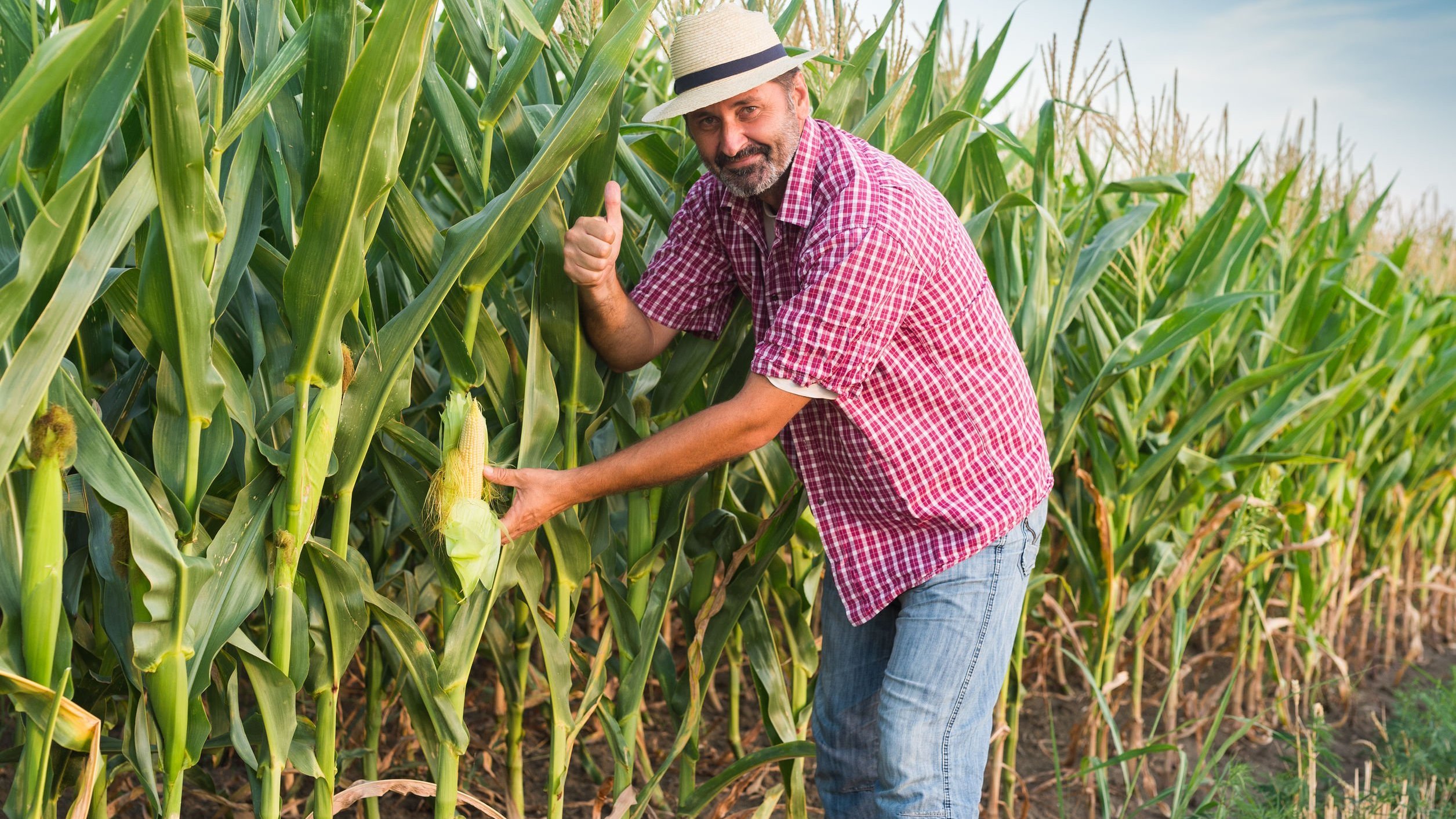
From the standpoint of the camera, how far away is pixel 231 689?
1517mm

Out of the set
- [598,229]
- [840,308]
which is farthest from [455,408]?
[840,308]

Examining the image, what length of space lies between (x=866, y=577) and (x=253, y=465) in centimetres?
A: 100

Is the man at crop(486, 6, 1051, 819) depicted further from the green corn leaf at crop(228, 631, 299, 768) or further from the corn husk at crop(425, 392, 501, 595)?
the green corn leaf at crop(228, 631, 299, 768)

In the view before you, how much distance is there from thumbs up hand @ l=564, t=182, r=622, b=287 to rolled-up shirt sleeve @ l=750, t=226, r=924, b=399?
274 mm

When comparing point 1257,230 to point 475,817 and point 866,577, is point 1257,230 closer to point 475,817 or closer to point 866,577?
point 866,577

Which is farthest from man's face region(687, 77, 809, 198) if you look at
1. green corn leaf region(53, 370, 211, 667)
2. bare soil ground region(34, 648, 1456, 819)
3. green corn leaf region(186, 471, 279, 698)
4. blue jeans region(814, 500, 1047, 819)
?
bare soil ground region(34, 648, 1456, 819)

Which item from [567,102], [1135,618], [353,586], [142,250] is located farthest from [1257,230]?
[142,250]

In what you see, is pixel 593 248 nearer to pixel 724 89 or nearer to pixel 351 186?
pixel 724 89

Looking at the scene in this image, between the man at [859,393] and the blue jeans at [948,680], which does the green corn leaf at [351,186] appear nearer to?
the man at [859,393]

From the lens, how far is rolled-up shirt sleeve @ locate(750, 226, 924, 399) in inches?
59.6

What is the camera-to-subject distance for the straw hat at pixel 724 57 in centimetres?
157

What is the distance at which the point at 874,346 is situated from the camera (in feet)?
5.18

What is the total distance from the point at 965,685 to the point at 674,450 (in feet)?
2.17

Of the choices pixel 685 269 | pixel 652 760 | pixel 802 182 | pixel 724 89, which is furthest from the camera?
pixel 652 760
